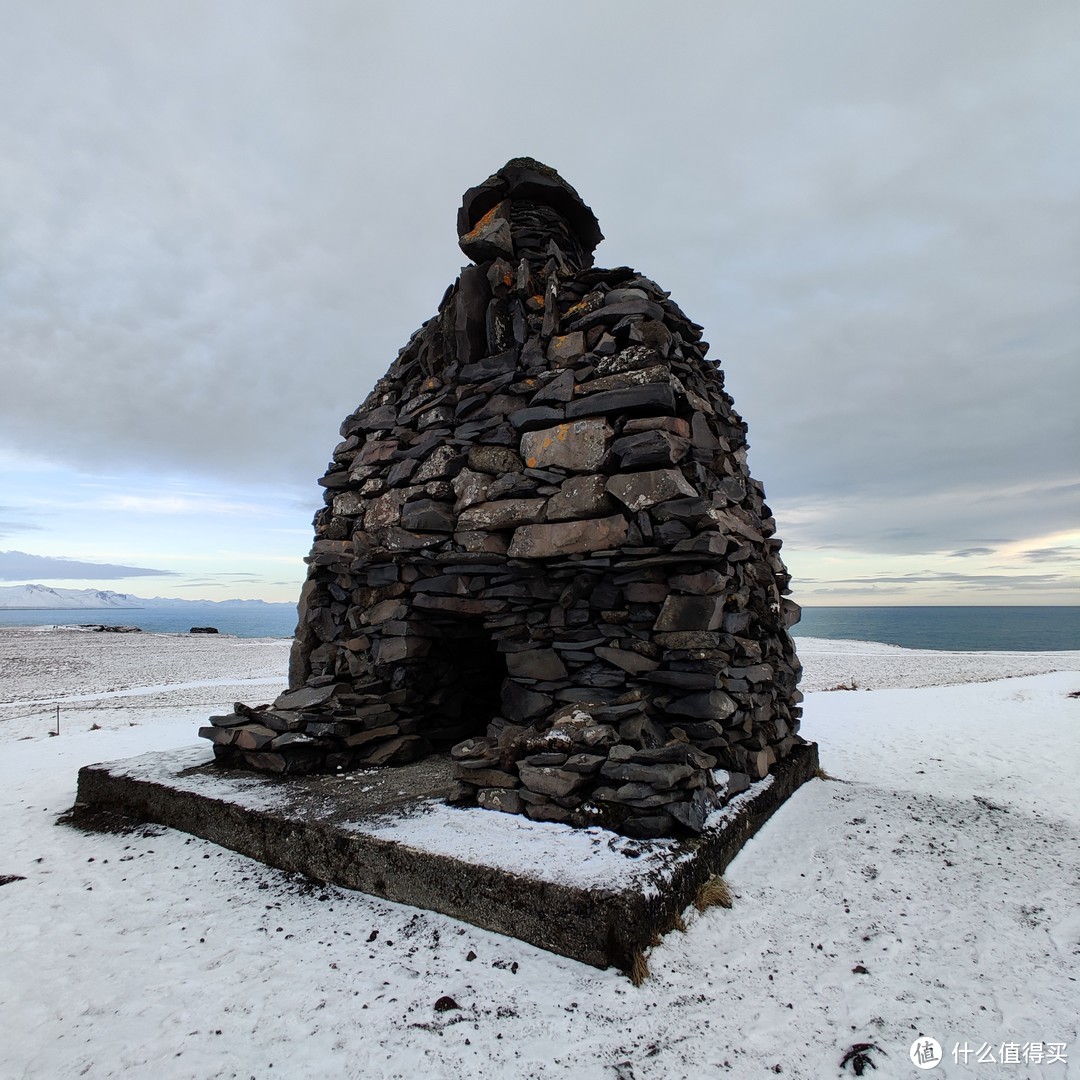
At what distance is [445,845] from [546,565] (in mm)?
2569

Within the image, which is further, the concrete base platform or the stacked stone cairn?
the stacked stone cairn

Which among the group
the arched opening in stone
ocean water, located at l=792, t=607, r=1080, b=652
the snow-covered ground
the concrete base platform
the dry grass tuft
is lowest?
ocean water, located at l=792, t=607, r=1080, b=652

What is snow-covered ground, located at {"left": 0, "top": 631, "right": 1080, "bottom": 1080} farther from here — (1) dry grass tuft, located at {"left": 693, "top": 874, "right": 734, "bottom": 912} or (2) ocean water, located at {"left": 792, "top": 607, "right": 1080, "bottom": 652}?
(2) ocean water, located at {"left": 792, "top": 607, "right": 1080, "bottom": 652}

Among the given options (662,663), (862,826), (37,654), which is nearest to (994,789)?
(862,826)

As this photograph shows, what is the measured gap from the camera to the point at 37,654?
91.9ft

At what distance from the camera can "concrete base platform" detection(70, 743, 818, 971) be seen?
10.8ft

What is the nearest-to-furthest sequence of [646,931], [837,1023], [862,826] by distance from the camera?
1. [837,1023]
2. [646,931]
3. [862,826]

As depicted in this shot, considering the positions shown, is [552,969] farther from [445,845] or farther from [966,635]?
[966,635]

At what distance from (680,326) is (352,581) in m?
4.58

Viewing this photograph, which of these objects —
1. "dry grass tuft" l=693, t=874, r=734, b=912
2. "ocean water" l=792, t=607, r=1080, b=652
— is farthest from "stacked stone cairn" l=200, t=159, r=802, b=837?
"ocean water" l=792, t=607, r=1080, b=652

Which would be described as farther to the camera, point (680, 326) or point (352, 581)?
point (352, 581)

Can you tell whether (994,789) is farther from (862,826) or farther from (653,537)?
(653,537)

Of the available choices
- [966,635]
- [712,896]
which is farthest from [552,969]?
[966,635]

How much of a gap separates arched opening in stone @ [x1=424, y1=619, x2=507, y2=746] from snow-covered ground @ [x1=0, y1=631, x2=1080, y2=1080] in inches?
102
